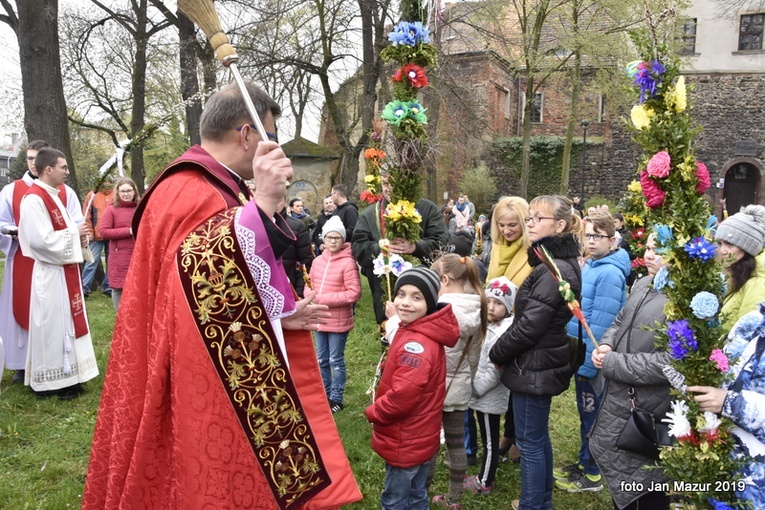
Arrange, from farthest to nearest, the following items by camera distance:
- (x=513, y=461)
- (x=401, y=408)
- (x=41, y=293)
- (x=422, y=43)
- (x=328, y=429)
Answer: (x=41, y=293)
(x=513, y=461)
(x=422, y=43)
(x=401, y=408)
(x=328, y=429)

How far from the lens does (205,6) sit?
8.35ft

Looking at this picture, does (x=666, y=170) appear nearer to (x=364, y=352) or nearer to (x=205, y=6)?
(x=205, y=6)

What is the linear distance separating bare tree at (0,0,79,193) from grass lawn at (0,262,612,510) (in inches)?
172

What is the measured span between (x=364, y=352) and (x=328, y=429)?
5.26 m

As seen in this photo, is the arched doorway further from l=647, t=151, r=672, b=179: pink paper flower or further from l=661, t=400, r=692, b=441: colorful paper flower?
l=647, t=151, r=672, b=179: pink paper flower

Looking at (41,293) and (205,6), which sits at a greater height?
(205,6)

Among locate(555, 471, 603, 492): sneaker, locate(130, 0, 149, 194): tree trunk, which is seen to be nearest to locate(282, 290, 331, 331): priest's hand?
locate(555, 471, 603, 492): sneaker

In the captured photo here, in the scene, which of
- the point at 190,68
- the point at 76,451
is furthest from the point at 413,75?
the point at 190,68

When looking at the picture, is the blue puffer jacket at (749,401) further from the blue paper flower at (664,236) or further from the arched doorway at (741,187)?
the arched doorway at (741,187)

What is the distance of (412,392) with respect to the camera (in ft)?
10.6

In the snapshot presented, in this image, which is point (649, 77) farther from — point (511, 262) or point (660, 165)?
point (511, 262)

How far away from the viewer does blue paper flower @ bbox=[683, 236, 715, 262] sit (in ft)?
8.64

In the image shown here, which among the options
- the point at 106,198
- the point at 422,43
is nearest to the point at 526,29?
the point at 106,198

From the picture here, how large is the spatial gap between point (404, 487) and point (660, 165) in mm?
2252
